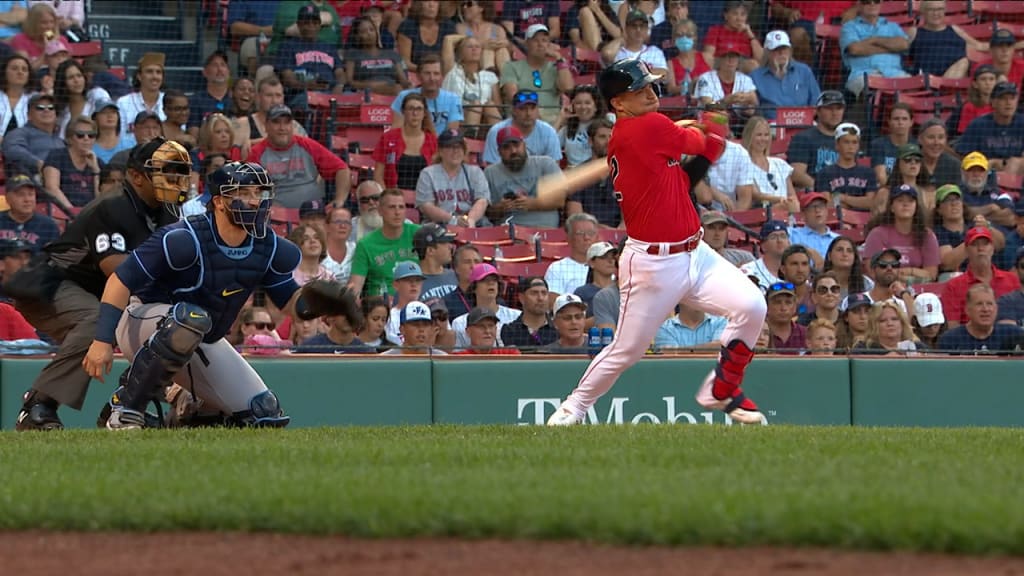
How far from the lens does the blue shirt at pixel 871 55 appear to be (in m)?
15.9

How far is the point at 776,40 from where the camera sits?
50.2 feet

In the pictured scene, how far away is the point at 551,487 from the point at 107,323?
9.96 feet

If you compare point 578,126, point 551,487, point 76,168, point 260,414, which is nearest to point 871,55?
point 578,126

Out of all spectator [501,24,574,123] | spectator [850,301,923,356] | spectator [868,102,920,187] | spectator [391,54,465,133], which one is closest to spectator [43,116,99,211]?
spectator [391,54,465,133]

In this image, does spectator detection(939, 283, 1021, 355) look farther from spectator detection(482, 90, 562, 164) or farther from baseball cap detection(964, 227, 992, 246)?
spectator detection(482, 90, 562, 164)

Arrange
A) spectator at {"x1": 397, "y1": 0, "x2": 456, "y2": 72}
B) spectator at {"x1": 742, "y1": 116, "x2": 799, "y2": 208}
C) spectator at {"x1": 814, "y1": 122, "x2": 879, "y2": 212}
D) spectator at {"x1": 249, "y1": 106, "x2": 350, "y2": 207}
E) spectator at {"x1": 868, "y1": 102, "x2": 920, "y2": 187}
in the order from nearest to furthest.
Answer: spectator at {"x1": 249, "y1": 106, "x2": 350, "y2": 207} → spectator at {"x1": 742, "y1": 116, "x2": 799, "y2": 208} → spectator at {"x1": 814, "y1": 122, "x2": 879, "y2": 212} → spectator at {"x1": 868, "y1": 102, "x2": 920, "y2": 187} → spectator at {"x1": 397, "y1": 0, "x2": 456, "y2": 72}

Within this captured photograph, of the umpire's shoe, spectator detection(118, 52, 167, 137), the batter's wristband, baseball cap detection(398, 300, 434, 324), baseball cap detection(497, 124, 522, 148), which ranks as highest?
spectator detection(118, 52, 167, 137)

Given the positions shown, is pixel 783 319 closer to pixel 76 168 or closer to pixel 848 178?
pixel 848 178

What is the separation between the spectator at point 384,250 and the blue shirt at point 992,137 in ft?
19.6

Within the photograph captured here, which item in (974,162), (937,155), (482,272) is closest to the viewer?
(482,272)

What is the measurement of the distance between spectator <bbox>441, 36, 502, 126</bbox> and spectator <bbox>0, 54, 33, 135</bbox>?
3.76 metres

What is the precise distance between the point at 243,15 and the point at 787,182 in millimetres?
5498

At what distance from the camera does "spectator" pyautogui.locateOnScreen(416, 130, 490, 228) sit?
42.2 ft

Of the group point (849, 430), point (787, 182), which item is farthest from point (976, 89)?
point (849, 430)
